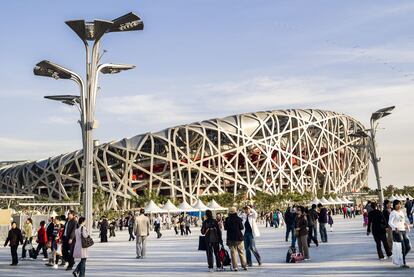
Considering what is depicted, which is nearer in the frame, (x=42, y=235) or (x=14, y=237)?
(x=14, y=237)

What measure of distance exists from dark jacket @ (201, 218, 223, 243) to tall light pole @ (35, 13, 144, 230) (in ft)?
20.8

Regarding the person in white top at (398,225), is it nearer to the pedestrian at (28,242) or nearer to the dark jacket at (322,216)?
the dark jacket at (322,216)

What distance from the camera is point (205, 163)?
274 feet

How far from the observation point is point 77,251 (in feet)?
36.6

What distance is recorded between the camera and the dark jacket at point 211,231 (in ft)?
39.4

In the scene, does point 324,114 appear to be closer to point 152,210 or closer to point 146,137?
point 146,137

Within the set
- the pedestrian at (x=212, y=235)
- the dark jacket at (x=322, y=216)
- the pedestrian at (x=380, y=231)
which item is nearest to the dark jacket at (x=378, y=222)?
the pedestrian at (x=380, y=231)

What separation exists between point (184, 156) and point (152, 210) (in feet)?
121

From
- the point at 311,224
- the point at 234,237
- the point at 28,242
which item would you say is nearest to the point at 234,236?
the point at 234,237

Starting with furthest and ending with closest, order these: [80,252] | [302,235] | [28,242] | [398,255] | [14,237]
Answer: [28,242]
[14,237]
[302,235]
[80,252]
[398,255]

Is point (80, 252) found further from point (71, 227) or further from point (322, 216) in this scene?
point (322, 216)

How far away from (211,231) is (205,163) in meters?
71.4

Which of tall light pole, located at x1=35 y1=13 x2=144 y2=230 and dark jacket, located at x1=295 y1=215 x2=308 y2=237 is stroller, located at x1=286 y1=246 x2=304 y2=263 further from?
tall light pole, located at x1=35 y1=13 x2=144 y2=230

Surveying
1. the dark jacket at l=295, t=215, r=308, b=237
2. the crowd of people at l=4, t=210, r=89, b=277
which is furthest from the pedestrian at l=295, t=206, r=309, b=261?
the crowd of people at l=4, t=210, r=89, b=277
